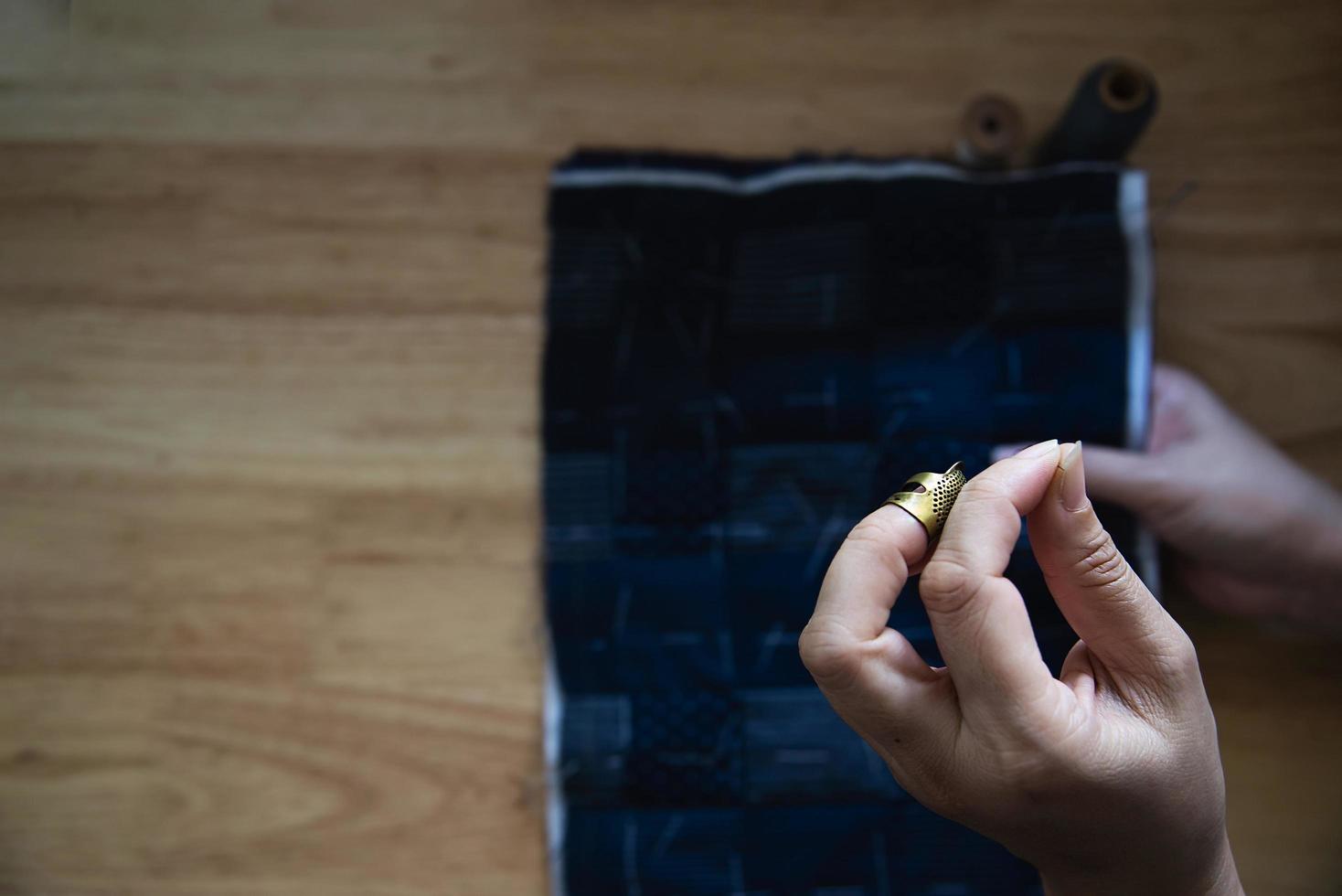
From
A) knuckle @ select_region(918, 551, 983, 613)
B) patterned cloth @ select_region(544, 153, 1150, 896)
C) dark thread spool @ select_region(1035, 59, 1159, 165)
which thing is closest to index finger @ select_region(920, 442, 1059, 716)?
knuckle @ select_region(918, 551, 983, 613)

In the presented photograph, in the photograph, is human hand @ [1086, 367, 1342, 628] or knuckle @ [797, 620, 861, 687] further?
human hand @ [1086, 367, 1342, 628]

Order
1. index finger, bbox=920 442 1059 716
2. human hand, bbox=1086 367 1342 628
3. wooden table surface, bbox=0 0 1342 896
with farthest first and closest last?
wooden table surface, bbox=0 0 1342 896, human hand, bbox=1086 367 1342 628, index finger, bbox=920 442 1059 716

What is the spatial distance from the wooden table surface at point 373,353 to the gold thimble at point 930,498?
0.60m

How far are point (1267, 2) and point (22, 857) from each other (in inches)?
72.9

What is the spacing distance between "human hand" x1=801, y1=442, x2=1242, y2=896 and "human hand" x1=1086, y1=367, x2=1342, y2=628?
423 millimetres

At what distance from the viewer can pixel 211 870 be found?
1026mm

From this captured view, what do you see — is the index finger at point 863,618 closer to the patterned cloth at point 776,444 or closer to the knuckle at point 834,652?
the knuckle at point 834,652

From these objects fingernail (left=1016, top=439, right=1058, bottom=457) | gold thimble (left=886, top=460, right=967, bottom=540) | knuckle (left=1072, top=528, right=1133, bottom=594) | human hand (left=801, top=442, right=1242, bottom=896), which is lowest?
human hand (left=801, top=442, right=1242, bottom=896)

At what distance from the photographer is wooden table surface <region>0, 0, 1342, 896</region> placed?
1.02 metres

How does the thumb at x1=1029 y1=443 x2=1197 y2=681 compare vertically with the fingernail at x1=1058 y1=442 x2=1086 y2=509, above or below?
below

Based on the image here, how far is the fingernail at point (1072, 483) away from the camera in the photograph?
1.68 ft

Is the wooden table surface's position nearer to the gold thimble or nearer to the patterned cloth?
the patterned cloth

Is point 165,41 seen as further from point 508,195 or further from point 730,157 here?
point 730,157

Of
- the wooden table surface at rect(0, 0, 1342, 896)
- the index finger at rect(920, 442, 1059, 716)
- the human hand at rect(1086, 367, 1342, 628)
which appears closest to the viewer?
the index finger at rect(920, 442, 1059, 716)
